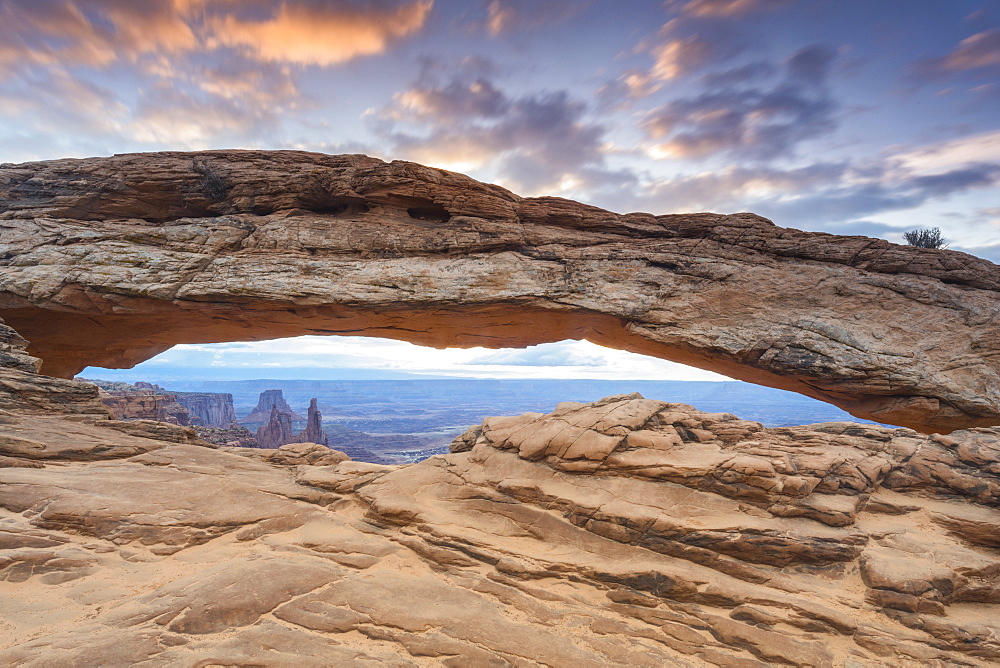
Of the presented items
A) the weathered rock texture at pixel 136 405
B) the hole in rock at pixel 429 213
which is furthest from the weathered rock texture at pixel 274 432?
the hole in rock at pixel 429 213

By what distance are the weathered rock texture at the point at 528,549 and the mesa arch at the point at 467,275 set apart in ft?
14.2

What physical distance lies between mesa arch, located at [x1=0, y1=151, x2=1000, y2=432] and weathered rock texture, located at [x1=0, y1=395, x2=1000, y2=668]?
434 cm

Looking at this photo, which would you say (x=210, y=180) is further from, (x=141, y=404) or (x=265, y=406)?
(x=265, y=406)

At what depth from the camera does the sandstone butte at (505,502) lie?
24.6 ft

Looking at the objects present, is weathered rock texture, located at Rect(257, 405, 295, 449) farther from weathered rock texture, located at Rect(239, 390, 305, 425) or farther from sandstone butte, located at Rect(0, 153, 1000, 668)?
sandstone butte, located at Rect(0, 153, 1000, 668)

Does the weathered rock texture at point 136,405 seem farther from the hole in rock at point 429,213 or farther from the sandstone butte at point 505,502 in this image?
the hole in rock at point 429,213

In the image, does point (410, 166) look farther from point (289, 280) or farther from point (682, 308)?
point (682, 308)

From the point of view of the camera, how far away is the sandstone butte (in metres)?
7.51

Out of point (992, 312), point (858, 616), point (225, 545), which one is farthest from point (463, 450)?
point (992, 312)

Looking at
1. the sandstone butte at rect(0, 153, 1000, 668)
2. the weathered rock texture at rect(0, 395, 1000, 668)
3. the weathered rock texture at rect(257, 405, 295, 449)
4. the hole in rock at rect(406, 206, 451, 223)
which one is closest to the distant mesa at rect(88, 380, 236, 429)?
the weathered rock texture at rect(257, 405, 295, 449)

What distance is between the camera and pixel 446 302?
60.2 feet

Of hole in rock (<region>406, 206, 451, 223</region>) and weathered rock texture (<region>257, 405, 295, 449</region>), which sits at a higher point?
hole in rock (<region>406, 206, 451, 223</region>)

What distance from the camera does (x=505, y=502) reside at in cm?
1206

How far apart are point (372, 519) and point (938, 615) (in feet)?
41.6
